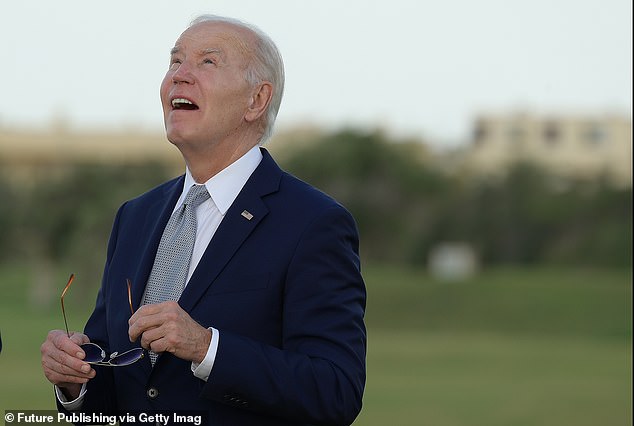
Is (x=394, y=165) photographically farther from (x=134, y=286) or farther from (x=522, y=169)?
(x=134, y=286)

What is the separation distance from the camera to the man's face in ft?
9.33

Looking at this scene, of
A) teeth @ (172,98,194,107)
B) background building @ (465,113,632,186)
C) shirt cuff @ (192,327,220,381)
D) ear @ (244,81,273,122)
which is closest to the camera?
shirt cuff @ (192,327,220,381)

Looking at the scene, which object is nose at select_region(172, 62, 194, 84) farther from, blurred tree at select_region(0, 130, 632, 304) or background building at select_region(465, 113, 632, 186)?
background building at select_region(465, 113, 632, 186)

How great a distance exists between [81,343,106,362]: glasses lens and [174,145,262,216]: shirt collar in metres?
0.45

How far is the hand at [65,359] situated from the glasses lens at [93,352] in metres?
0.02

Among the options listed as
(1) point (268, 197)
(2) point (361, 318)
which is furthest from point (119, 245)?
(2) point (361, 318)

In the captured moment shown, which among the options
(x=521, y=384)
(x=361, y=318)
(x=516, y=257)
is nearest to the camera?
(x=361, y=318)

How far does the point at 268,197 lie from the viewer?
2.88m

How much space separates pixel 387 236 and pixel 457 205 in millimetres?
3326

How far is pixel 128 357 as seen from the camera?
2.71 meters

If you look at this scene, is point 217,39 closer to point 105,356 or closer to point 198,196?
point 198,196

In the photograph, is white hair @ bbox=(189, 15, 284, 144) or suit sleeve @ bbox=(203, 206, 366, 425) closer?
suit sleeve @ bbox=(203, 206, 366, 425)

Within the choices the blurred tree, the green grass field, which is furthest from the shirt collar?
the blurred tree

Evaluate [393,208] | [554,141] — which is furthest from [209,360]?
[554,141]
